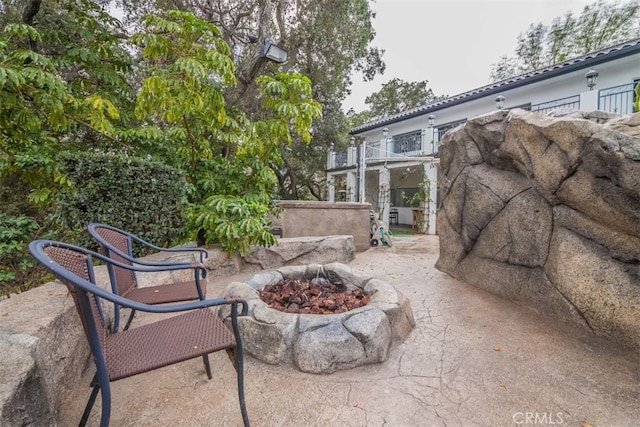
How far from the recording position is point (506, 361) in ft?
6.79

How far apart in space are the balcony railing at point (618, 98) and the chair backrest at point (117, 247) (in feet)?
32.4

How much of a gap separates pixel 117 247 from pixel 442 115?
35.3 feet

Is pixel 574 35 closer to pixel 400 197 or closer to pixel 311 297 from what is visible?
pixel 400 197

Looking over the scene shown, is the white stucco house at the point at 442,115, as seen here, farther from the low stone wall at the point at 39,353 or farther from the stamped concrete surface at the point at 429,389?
the low stone wall at the point at 39,353

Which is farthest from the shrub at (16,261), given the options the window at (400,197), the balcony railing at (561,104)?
the window at (400,197)

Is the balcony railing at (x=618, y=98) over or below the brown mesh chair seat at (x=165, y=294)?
over

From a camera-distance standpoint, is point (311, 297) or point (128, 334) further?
point (311, 297)

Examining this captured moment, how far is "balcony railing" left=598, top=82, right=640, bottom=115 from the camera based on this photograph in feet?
21.1

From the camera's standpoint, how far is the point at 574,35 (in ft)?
37.6

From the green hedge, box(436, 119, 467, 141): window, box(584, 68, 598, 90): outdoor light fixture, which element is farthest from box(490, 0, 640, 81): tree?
the green hedge

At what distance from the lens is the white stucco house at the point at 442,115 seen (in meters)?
6.57

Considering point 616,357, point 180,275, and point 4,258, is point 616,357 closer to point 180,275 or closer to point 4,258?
point 180,275

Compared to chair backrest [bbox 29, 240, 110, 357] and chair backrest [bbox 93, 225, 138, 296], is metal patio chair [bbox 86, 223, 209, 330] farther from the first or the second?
chair backrest [bbox 29, 240, 110, 357]

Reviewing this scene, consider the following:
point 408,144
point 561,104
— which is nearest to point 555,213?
point 561,104
